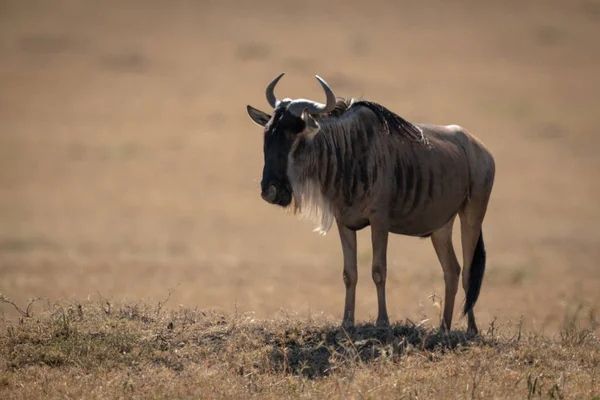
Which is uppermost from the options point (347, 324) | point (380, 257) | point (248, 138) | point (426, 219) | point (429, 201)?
point (248, 138)

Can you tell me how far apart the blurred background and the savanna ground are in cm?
15

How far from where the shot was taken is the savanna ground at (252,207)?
26.3 feet

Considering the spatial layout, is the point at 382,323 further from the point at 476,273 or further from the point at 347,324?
the point at 476,273

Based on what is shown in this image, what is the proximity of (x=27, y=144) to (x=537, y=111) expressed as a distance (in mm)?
23084

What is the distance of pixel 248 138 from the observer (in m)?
40.6

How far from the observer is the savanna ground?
801 cm

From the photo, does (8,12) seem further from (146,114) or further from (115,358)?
(115,358)

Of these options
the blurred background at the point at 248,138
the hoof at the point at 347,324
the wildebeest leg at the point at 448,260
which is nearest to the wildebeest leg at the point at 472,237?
the wildebeest leg at the point at 448,260

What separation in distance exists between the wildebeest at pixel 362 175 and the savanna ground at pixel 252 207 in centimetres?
75

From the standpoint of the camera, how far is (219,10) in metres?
73.8

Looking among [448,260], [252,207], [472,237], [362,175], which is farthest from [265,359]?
[252,207]

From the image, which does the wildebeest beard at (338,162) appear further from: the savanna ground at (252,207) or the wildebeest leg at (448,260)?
the wildebeest leg at (448,260)

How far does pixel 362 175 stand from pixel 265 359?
224cm

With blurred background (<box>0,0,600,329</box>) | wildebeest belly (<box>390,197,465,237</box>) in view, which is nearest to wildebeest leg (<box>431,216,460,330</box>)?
wildebeest belly (<box>390,197,465,237</box>)
